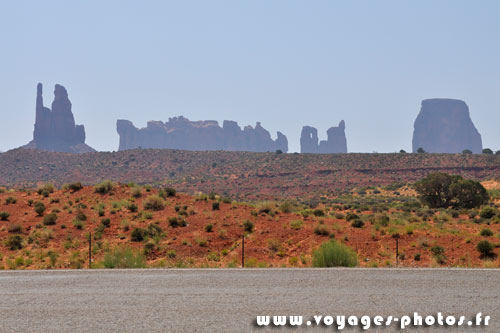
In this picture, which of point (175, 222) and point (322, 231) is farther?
point (175, 222)

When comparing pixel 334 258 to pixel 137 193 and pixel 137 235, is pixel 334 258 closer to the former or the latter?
pixel 137 235

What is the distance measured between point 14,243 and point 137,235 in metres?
6.73

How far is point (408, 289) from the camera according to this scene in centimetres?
1261

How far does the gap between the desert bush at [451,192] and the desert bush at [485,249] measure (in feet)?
89.1

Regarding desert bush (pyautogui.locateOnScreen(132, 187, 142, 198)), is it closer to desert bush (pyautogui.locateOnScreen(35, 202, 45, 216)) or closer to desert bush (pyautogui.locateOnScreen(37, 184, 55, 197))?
desert bush (pyautogui.locateOnScreen(35, 202, 45, 216))

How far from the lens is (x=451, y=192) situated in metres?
50.0

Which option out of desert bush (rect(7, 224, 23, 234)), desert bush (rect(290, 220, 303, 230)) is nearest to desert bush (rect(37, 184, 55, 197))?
desert bush (rect(7, 224, 23, 234))

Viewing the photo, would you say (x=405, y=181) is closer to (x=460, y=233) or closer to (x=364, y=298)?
(x=460, y=233)

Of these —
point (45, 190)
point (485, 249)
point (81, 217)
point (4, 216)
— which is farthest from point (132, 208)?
point (485, 249)

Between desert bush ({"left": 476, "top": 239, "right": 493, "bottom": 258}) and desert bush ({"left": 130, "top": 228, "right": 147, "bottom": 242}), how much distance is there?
17859 millimetres

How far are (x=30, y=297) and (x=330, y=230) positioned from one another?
64.1 feet

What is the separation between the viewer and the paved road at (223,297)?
393 inches

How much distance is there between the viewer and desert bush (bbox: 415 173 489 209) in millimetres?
49625

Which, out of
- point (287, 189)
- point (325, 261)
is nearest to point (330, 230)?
point (325, 261)
